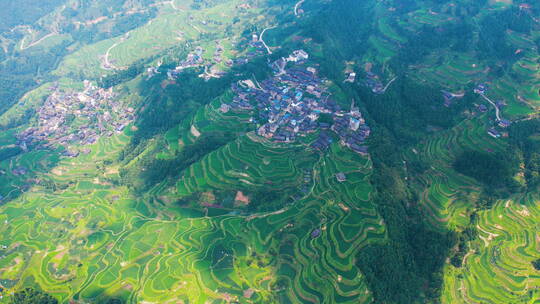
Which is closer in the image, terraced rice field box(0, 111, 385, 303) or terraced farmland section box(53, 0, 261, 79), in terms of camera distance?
terraced rice field box(0, 111, 385, 303)

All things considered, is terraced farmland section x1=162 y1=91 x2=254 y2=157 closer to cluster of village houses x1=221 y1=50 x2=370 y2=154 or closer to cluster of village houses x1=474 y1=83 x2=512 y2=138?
cluster of village houses x1=221 y1=50 x2=370 y2=154

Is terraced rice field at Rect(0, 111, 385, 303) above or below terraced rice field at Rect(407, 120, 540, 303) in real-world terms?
above

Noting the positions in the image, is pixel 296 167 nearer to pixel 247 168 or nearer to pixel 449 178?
pixel 247 168

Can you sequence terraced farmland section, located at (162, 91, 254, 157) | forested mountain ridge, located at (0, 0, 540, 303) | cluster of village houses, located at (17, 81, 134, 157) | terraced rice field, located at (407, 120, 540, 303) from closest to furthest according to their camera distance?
1. terraced rice field, located at (407, 120, 540, 303)
2. forested mountain ridge, located at (0, 0, 540, 303)
3. terraced farmland section, located at (162, 91, 254, 157)
4. cluster of village houses, located at (17, 81, 134, 157)

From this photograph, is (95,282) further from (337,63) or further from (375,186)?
(337,63)

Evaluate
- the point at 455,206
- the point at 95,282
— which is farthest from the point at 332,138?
the point at 95,282

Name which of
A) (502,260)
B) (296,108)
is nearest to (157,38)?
(296,108)

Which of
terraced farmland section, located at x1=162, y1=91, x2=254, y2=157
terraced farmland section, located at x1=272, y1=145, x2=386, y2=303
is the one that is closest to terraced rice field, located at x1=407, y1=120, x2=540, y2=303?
terraced farmland section, located at x1=272, y1=145, x2=386, y2=303
